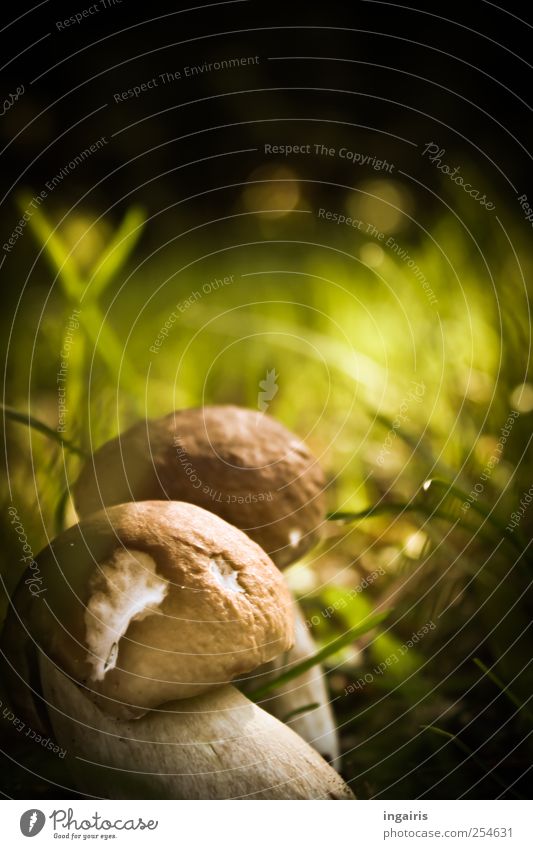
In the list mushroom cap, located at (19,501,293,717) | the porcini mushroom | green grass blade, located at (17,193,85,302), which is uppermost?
green grass blade, located at (17,193,85,302)

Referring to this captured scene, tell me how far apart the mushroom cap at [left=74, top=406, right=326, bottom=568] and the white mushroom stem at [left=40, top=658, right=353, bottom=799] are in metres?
0.20

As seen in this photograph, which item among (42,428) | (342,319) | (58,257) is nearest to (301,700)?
(42,428)

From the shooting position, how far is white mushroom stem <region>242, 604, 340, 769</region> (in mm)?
827

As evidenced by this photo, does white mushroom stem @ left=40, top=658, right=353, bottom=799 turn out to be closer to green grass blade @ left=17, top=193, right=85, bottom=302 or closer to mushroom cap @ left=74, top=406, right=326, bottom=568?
mushroom cap @ left=74, top=406, right=326, bottom=568

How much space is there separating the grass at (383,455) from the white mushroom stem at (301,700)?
3cm

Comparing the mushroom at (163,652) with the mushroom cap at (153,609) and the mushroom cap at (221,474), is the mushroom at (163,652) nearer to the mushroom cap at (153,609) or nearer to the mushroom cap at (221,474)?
the mushroom cap at (153,609)

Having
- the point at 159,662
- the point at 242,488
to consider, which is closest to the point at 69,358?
the point at 242,488

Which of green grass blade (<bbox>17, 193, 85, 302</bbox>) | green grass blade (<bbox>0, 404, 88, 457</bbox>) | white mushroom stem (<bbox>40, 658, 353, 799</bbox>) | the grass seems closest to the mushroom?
white mushroom stem (<bbox>40, 658, 353, 799</bbox>)

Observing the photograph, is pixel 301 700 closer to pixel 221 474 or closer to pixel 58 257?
pixel 221 474

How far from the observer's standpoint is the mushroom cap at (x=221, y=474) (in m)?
0.76

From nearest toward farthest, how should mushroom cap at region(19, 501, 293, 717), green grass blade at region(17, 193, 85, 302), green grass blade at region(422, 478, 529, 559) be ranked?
mushroom cap at region(19, 501, 293, 717), green grass blade at region(422, 478, 529, 559), green grass blade at region(17, 193, 85, 302)

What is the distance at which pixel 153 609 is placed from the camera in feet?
1.92

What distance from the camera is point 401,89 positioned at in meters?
2.02
